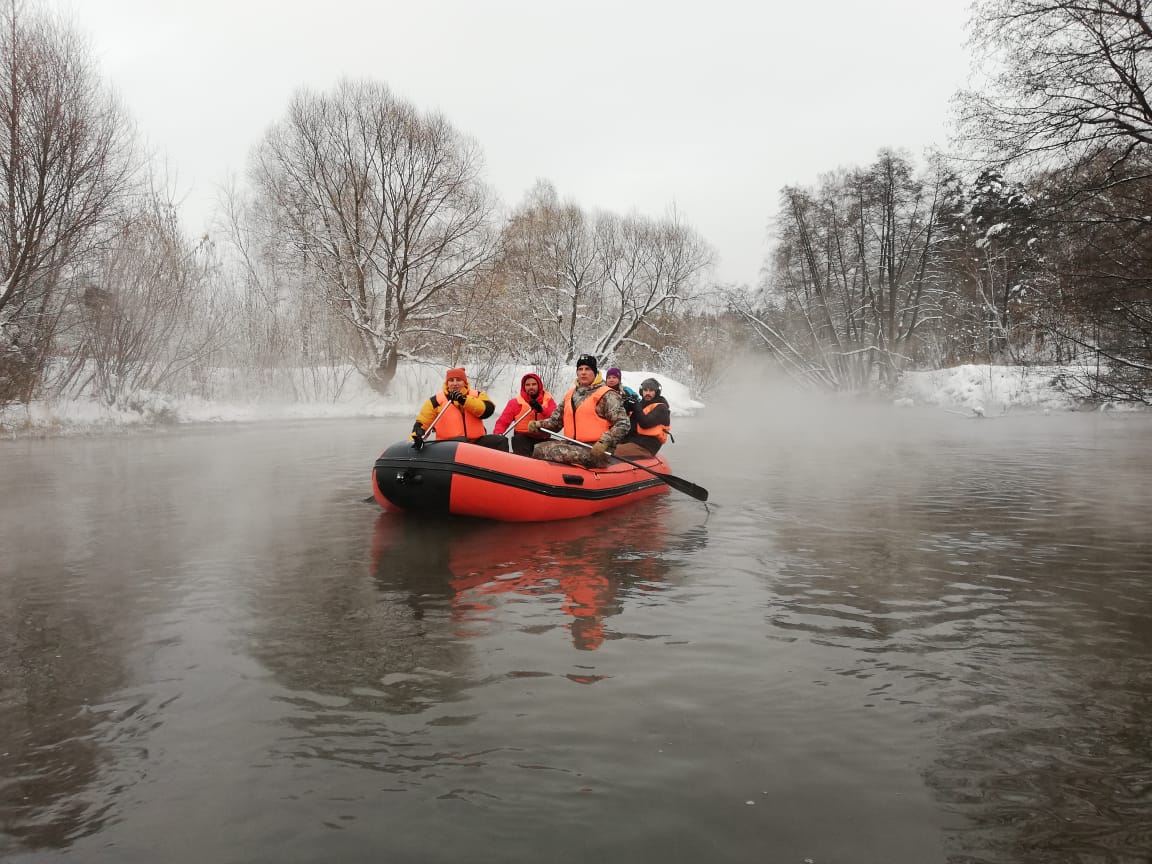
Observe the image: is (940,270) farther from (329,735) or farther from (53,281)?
(329,735)

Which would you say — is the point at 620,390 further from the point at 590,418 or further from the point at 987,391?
the point at 987,391

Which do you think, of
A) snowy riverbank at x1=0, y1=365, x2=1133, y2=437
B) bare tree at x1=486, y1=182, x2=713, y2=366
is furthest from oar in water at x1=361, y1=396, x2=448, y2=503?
bare tree at x1=486, y1=182, x2=713, y2=366

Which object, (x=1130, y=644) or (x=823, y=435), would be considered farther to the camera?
(x=823, y=435)

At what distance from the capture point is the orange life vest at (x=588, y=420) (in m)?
8.47

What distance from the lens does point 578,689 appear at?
364cm

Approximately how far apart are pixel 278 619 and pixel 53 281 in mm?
13464

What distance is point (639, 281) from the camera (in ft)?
99.7

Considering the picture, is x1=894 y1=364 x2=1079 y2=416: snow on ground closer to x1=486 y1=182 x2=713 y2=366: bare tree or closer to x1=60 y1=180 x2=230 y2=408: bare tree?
x1=486 y1=182 x2=713 y2=366: bare tree

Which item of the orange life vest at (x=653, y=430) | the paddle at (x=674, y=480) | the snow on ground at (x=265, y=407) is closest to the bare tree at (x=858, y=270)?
the snow on ground at (x=265, y=407)

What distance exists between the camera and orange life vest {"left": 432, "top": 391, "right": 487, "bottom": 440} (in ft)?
27.1

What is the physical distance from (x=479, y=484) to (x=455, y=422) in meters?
1.25

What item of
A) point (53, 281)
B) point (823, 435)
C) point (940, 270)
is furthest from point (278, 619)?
point (940, 270)

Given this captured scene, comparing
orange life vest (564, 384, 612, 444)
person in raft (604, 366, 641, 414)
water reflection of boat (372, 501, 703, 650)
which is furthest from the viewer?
person in raft (604, 366, 641, 414)

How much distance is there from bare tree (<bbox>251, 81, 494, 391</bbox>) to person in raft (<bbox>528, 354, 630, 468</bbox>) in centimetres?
1629
